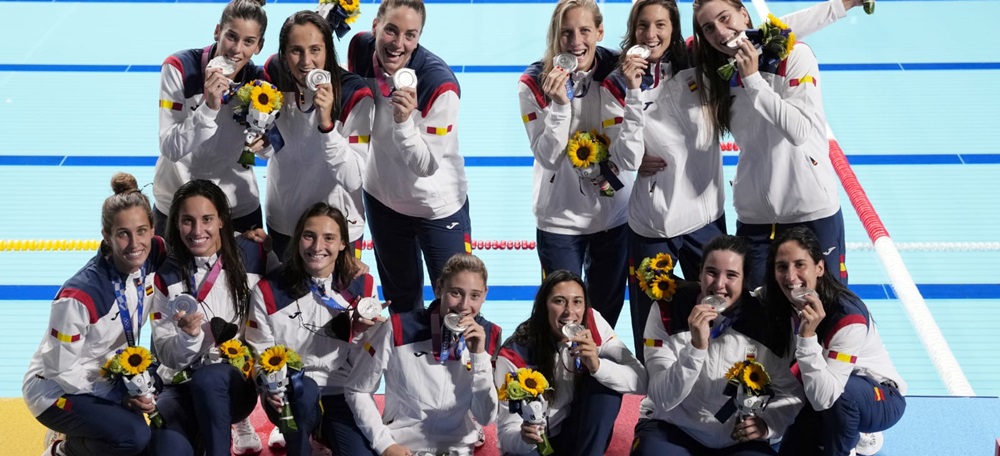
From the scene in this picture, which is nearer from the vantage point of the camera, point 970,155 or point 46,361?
point 46,361

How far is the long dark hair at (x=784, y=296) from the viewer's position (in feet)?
13.5

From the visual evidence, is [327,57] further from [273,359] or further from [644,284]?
[644,284]

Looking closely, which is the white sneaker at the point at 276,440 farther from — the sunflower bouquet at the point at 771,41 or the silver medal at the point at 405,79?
the sunflower bouquet at the point at 771,41

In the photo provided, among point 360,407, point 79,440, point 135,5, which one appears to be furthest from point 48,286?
point 135,5

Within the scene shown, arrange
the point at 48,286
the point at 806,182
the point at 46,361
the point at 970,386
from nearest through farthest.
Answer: the point at 46,361 < the point at 806,182 < the point at 970,386 < the point at 48,286

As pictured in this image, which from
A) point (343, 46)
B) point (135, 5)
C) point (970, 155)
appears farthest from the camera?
point (135, 5)

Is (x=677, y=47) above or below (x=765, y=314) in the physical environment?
above

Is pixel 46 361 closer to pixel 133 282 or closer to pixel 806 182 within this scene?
pixel 133 282

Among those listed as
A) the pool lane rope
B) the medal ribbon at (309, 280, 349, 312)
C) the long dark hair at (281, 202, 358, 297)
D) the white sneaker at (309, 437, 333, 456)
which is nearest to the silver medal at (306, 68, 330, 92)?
the long dark hair at (281, 202, 358, 297)

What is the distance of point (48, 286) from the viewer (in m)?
6.60

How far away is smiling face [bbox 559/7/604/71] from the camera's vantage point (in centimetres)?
438

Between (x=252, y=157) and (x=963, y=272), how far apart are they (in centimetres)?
424

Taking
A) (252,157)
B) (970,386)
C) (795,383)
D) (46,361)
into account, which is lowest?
(970,386)

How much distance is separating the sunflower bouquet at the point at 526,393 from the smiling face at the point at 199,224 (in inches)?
48.0
